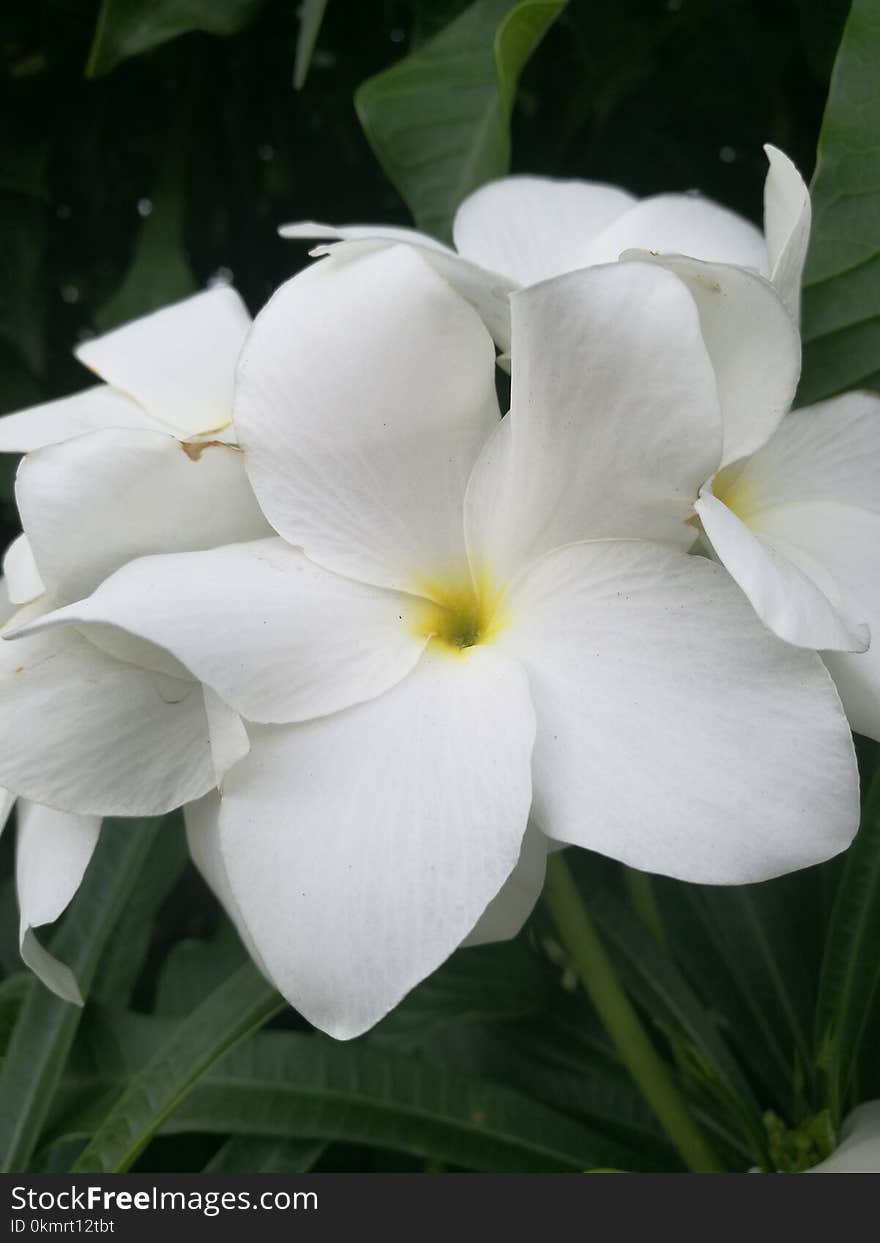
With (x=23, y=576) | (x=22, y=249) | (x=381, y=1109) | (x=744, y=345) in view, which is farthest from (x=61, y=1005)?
(x=22, y=249)

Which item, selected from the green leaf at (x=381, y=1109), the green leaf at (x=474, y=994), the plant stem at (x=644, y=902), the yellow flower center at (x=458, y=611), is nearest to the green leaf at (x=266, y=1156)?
the green leaf at (x=381, y=1109)

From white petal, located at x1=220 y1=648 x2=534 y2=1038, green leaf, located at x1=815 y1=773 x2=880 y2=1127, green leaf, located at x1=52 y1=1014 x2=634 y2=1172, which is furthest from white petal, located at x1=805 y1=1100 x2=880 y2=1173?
white petal, located at x1=220 y1=648 x2=534 y2=1038

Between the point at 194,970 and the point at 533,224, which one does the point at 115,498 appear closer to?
the point at 533,224

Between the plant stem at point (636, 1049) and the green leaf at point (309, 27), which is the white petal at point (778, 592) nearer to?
the plant stem at point (636, 1049)

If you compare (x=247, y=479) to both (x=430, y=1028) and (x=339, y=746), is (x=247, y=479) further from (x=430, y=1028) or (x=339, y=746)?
(x=430, y=1028)

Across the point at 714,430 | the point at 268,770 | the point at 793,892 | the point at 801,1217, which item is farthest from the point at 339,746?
the point at 793,892

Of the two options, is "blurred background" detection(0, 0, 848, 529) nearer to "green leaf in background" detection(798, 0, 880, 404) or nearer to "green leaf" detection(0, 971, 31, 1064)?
"green leaf in background" detection(798, 0, 880, 404)
